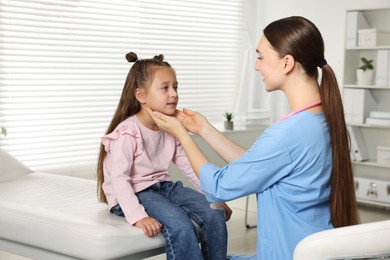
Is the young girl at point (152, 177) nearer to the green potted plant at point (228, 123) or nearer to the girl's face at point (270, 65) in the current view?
the girl's face at point (270, 65)

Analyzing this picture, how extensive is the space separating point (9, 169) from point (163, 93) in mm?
1153

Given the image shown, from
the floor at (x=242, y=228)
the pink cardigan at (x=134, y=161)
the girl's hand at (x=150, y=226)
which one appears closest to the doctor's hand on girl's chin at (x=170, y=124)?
the pink cardigan at (x=134, y=161)

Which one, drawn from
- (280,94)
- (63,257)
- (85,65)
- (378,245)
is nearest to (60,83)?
(85,65)

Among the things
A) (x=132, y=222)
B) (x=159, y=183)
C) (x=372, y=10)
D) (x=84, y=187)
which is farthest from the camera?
(x=372, y=10)

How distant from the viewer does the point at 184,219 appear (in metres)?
2.19

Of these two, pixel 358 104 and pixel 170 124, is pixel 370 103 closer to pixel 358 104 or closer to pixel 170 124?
pixel 358 104

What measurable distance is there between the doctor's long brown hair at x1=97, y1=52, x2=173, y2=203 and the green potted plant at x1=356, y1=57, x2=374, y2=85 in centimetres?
294

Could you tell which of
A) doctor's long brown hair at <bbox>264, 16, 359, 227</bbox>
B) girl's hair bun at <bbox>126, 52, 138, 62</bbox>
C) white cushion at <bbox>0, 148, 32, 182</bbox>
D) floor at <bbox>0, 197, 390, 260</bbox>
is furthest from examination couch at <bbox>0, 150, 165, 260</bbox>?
floor at <bbox>0, 197, 390, 260</bbox>

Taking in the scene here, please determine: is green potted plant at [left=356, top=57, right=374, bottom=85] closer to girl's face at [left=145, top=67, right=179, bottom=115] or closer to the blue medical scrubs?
girl's face at [left=145, top=67, right=179, bottom=115]

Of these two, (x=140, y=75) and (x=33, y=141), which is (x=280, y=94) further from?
(x=140, y=75)

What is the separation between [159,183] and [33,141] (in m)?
2.07

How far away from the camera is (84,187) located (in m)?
2.91

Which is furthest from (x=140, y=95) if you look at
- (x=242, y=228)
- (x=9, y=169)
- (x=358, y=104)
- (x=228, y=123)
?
(x=358, y=104)

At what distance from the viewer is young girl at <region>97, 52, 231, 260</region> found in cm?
218
